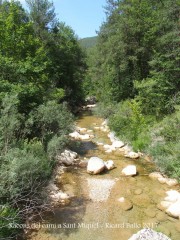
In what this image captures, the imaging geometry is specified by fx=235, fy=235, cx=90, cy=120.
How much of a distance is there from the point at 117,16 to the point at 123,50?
427cm

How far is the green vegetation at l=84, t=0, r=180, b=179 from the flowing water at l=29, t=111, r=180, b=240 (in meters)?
2.76

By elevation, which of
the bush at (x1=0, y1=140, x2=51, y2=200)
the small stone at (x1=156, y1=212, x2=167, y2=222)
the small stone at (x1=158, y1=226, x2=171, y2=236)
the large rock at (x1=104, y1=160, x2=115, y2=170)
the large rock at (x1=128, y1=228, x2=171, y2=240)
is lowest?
the small stone at (x1=156, y1=212, x2=167, y2=222)

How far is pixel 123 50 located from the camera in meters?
22.1

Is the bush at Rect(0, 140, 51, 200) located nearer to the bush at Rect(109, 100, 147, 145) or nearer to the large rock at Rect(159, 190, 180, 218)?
the large rock at Rect(159, 190, 180, 218)

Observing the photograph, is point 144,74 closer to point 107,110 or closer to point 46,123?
point 107,110

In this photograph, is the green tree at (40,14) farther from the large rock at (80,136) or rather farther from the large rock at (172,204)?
the large rock at (172,204)

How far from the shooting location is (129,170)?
12555mm

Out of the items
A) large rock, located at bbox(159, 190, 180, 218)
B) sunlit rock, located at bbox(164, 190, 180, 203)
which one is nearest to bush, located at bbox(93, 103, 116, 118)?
sunlit rock, located at bbox(164, 190, 180, 203)

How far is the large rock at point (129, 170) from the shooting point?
12.4 meters

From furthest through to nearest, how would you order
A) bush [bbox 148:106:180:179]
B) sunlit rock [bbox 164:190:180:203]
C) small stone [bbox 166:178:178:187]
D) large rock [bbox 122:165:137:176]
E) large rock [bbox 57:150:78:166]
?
large rock [bbox 57:150:78:166], large rock [bbox 122:165:137:176], bush [bbox 148:106:180:179], small stone [bbox 166:178:178:187], sunlit rock [bbox 164:190:180:203]

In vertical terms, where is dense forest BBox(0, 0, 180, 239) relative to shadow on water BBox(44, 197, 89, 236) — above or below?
above

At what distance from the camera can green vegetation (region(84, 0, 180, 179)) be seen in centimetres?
1633

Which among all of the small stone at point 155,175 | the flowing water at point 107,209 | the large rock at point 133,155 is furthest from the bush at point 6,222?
the large rock at point 133,155

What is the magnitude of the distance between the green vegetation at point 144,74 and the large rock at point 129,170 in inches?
68.1
